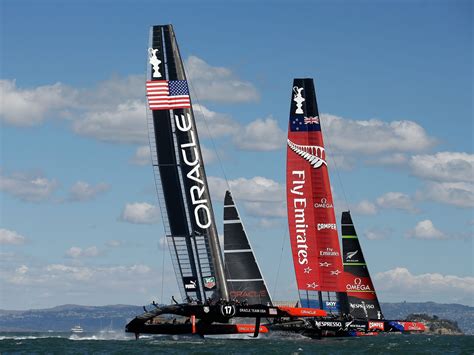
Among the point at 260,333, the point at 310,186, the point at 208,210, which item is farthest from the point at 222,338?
the point at 310,186

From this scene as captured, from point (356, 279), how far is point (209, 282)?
49.4ft

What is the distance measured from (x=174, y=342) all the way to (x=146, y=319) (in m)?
2.26

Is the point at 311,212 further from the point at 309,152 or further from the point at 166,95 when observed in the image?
the point at 166,95

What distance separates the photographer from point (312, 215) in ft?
220

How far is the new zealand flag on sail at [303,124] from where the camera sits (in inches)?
2623

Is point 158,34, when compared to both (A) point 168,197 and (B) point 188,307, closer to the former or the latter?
(A) point 168,197

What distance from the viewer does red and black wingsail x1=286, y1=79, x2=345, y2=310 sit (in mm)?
66688

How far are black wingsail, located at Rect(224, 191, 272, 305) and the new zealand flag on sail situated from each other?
26.6 ft

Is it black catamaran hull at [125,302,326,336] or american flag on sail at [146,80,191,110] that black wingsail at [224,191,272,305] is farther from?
american flag on sail at [146,80,191,110]

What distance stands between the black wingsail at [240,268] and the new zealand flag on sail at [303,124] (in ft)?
26.6

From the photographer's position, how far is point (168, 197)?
58906 millimetres

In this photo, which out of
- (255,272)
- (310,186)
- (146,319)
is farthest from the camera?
(310,186)

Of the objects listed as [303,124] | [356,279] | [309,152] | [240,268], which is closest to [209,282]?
[240,268]

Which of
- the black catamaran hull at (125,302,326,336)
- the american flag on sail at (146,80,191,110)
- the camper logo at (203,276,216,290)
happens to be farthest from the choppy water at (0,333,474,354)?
the american flag on sail at (146,80,191,110)
